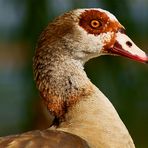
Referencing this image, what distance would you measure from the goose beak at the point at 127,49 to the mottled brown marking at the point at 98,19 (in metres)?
0.07

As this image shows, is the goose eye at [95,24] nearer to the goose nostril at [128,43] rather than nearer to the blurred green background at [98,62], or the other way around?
the goose nostril at [128,43]

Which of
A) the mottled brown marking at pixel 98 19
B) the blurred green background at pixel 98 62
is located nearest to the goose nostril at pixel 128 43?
the mottled brown marking at pixel 98 19

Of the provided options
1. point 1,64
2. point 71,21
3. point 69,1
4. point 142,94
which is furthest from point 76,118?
point 1,64

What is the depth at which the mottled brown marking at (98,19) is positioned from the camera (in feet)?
14.9

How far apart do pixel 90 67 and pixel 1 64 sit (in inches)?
410

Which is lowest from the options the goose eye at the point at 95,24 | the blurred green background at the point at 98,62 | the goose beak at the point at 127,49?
the blurred green background at the point at 98,62

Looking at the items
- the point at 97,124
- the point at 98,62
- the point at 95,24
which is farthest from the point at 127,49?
the point at 98,62

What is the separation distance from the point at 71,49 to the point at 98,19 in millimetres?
219

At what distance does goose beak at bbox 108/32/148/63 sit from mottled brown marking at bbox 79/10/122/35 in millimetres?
66

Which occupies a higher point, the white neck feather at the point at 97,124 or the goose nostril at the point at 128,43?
the goose nostril at the point at 128,43

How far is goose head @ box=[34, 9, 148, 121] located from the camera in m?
4.46

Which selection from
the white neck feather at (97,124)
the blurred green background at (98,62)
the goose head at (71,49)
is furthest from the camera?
the blurred green background at (98,62)

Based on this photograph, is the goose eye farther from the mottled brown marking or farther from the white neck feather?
the white neck feather

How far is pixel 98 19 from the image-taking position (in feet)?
14.9
